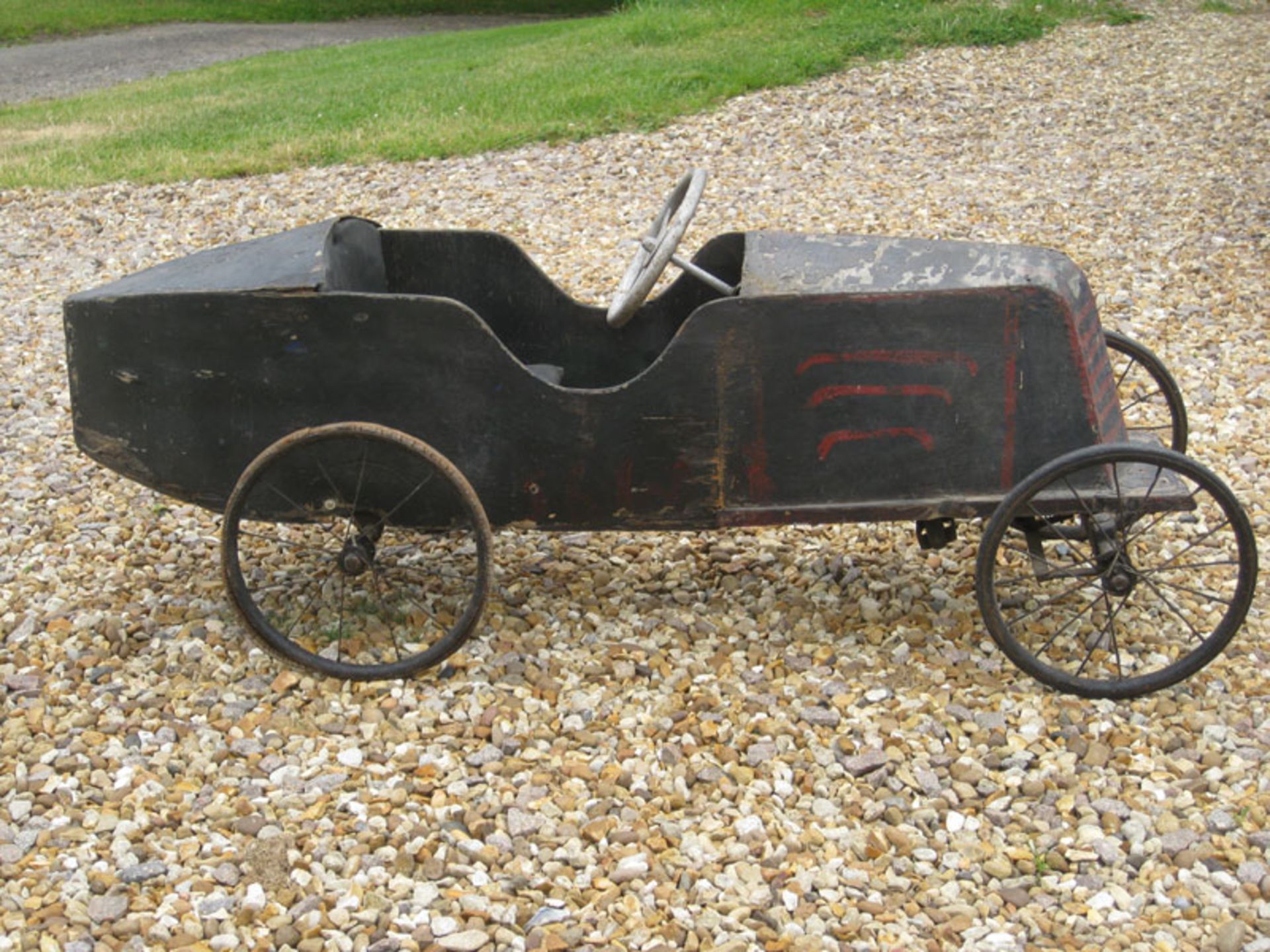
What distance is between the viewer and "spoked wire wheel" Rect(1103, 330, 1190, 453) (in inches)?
157

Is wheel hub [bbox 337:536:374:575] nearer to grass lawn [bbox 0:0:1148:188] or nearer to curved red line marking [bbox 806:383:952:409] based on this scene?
curved red line marking [bbox 806:383:952:409]

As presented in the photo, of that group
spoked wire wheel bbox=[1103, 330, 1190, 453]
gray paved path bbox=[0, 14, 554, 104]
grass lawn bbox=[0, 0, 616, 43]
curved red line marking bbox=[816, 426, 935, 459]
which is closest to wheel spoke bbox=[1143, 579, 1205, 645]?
spoked wire wheel bbox=[1103, 330, 1190, 453]

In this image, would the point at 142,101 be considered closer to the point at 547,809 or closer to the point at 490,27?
the point at 490,27

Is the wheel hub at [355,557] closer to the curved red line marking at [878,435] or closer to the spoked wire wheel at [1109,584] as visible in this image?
the curved red line marking at [878,435]

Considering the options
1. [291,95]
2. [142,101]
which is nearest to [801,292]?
[291,95]

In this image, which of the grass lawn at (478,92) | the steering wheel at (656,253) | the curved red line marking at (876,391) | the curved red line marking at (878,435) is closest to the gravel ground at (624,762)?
the curved red line marking at (878,435)

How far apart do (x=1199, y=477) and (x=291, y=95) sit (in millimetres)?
9637

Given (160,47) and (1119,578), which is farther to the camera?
(160,47)

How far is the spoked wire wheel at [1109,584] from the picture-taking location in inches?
125

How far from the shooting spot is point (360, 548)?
138 inches

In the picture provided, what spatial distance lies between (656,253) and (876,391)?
65 cm

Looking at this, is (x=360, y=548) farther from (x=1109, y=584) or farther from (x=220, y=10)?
(x=220, y=10)

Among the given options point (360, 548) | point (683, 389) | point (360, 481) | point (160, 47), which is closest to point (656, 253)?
point (683, 389)

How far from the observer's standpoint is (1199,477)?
314 cm
